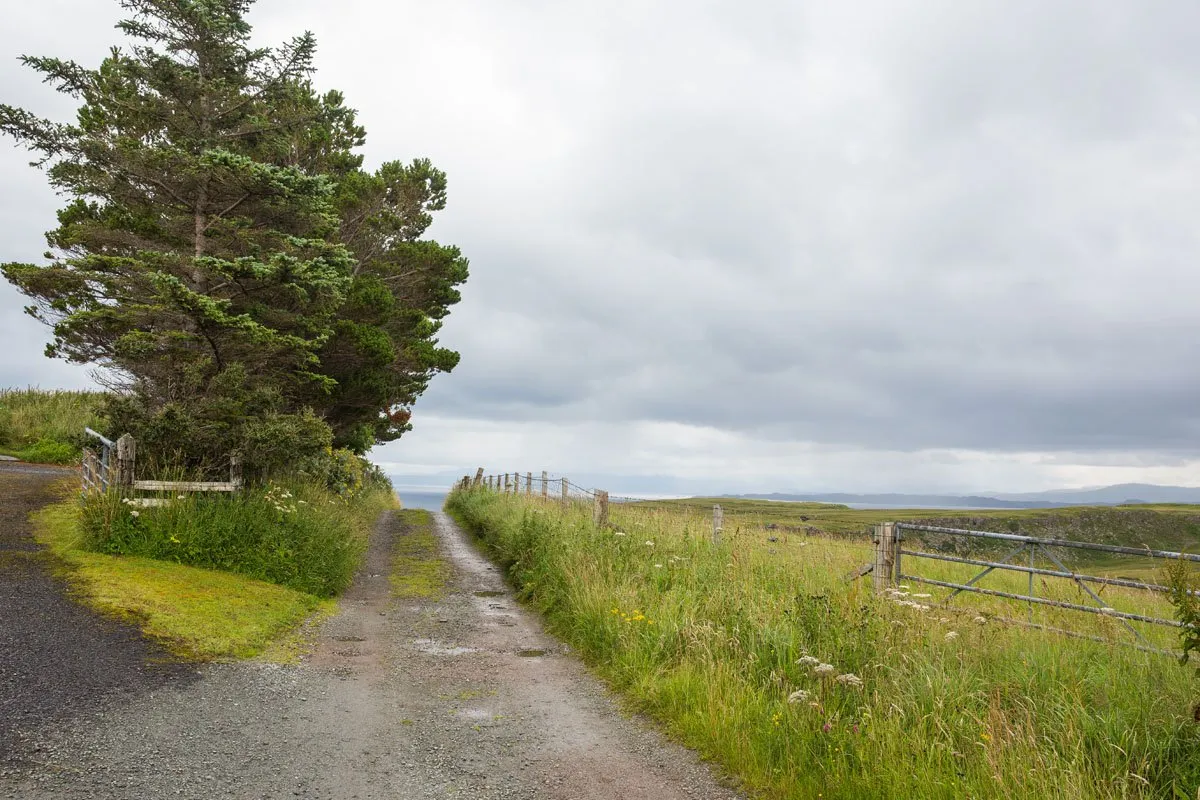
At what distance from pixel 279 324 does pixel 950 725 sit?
15084 mm

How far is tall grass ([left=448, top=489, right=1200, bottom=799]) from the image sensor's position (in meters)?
4.56

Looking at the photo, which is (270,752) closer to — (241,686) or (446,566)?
(241,686)

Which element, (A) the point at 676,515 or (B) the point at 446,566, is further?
(A) the point at 676,515

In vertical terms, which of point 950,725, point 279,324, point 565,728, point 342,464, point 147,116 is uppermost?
point 147,116

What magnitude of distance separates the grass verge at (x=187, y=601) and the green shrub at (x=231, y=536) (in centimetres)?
31

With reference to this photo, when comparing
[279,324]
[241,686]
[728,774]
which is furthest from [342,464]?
[728,774]

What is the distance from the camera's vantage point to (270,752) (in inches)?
233

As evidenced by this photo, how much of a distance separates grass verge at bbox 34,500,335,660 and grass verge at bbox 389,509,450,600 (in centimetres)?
203

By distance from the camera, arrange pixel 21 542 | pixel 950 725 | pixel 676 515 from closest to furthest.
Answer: pixel 950 725, pixel 21 542, pixel 676 515

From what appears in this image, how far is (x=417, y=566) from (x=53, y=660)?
912 centimetres

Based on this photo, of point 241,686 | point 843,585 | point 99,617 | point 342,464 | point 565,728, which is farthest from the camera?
point 342,464

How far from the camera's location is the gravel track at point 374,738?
531cm

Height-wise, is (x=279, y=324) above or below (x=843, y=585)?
above

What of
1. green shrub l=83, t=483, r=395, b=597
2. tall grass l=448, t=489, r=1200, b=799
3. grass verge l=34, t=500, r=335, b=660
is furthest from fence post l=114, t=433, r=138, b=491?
tall grass l=448, t=489, r=1200, b=799
